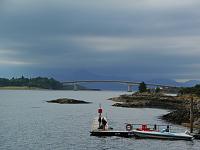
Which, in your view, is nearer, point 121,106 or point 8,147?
point 8,147

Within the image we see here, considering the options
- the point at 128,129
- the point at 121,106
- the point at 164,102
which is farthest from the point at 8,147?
the point at 164,102

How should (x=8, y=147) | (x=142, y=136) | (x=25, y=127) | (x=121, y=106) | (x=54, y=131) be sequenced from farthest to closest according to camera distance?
(x=121, y=106)
(x=25, y=127)
(x=54, y=131)
(x=142, y=136)
(x=8, y=147)

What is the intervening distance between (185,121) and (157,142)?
23.9 m

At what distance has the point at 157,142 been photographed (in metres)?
52.0

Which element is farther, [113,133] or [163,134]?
[113,133]

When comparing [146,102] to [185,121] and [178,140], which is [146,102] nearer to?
[185,121]

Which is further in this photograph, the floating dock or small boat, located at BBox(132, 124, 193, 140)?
the floating dock

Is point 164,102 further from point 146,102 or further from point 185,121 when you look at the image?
point 185,121

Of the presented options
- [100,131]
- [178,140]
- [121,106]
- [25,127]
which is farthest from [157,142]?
[121,106]

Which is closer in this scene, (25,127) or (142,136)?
(142,136)

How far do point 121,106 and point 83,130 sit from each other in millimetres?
67655

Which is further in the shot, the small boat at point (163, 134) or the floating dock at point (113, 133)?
the floating dock at point (113, 133)

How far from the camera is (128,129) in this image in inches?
2237

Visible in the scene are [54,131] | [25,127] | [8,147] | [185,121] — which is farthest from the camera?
[185,121]
